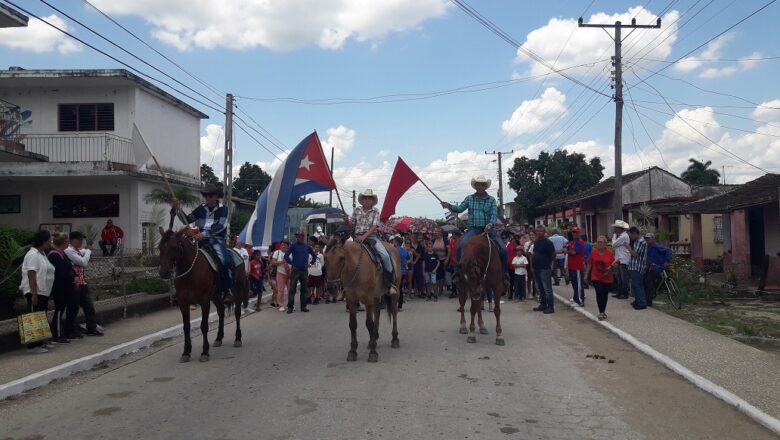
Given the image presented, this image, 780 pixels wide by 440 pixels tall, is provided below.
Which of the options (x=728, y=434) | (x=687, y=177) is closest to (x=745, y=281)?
(x=728, y=434)

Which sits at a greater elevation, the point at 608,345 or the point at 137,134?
the point at 137,134

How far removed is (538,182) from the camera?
52.8 meters

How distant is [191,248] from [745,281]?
17.1 meters

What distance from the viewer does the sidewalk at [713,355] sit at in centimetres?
639

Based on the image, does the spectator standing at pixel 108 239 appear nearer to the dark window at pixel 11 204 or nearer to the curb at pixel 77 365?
the dark window at pixel 11 204

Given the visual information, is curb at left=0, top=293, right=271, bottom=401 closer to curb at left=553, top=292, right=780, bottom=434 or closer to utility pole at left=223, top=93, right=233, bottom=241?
curb at left=553, top=292, right=780, bottom=434

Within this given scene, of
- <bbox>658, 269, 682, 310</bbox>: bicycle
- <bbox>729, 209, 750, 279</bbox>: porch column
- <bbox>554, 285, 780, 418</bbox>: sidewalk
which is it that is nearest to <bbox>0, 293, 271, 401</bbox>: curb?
<bbox>554, 285, 780, 418</bbox>: sidewalk

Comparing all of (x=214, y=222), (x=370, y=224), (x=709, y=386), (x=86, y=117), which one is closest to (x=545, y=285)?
(x=370, y=224)

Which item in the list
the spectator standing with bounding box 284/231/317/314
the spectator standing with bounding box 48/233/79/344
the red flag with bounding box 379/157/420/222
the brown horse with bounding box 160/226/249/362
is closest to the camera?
the brown horse with bounding box 160/226/249/362

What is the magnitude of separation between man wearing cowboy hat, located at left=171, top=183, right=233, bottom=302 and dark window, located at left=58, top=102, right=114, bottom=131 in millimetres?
18194

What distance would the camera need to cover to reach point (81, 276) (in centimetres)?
1026

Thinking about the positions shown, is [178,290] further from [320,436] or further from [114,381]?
[320,436]

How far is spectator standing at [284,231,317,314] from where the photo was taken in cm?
1436

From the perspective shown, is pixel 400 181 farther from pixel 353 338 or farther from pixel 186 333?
pixel 186 333
